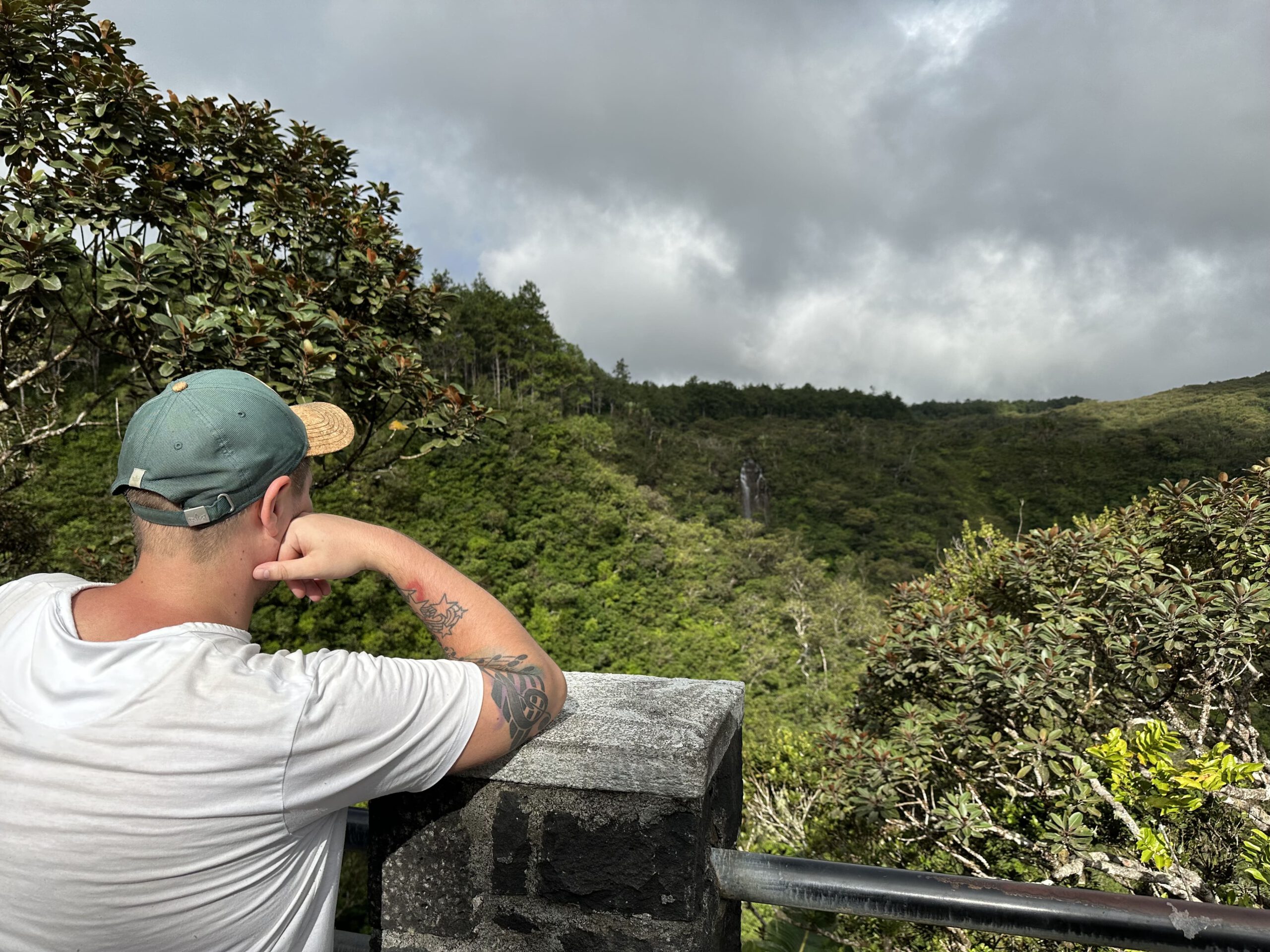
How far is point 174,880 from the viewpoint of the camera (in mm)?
765

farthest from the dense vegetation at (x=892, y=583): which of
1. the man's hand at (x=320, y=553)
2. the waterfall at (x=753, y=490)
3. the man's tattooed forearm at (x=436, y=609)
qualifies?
the waterfall at (x=753, y=490)

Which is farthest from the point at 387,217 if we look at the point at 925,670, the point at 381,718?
the point at 925,670

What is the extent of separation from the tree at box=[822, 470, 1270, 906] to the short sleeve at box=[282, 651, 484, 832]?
2442 millimetres

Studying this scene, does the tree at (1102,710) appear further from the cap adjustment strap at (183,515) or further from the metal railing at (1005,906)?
the cap adjustment strap at (183,515)

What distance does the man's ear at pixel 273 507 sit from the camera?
0.98 metres

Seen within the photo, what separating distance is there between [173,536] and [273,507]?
5.1 inches

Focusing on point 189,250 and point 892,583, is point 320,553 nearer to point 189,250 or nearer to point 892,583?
point 189,250

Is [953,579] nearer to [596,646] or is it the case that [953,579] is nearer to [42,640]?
[42,640]

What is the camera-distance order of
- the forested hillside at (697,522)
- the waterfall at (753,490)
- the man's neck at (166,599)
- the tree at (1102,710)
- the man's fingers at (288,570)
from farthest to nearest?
the waterfall at (753,490) < the forested hillside at (697,522) < the tree at (1102,710) < the man's fingers at (288,570) < the man's neck at (166,599)

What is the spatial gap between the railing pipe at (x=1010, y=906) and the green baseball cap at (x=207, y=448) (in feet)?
2.93

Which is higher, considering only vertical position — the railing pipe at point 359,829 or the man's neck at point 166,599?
the man's neck at point 166,599

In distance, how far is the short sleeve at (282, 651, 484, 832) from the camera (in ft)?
2.65

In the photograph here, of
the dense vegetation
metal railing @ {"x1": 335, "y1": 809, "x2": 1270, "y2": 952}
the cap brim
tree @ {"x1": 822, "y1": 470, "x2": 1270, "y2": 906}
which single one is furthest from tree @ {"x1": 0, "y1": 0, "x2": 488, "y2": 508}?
tree @ {"x1": 822, "y1": 470, "x2": 1270, "y2": 906}

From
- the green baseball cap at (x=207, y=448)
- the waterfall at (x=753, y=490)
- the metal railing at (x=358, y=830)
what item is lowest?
the metal railing at (x=358, y=830)
